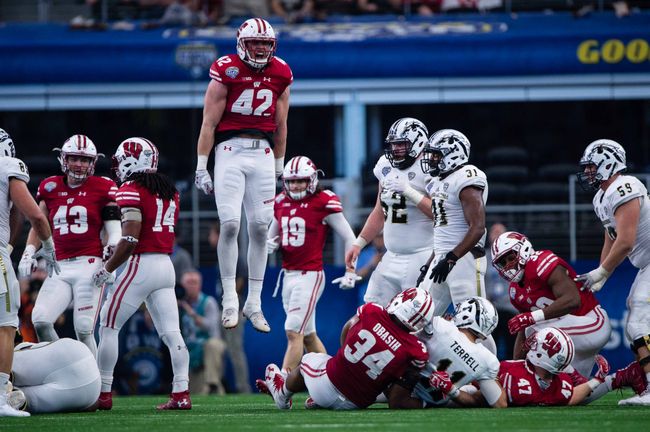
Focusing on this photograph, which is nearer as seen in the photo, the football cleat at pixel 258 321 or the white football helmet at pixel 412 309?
the white football helmet at pixel 412 309

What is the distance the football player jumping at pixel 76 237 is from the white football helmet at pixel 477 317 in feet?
10.8

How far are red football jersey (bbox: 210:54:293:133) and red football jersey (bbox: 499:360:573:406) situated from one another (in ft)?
10.1

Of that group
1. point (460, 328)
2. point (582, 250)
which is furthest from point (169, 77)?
point (460, 328)

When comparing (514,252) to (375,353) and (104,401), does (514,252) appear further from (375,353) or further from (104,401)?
(104,401)

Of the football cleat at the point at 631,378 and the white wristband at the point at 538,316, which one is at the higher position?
the white wristband at the point at 538,316

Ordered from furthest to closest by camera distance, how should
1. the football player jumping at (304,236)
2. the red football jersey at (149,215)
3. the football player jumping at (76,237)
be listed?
the football player jumping at (304,236)
the football player jumping at (76,237)
the red football jersey at (149,215)

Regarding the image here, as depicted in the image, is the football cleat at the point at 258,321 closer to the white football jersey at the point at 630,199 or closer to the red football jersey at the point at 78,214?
the red football jersey at the point at 78,214

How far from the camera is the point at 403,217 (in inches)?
493

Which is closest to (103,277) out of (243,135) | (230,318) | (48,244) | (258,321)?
(48,244)

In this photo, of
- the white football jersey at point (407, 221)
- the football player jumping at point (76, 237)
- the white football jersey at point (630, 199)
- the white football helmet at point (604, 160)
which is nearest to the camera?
the white football jersey at point (630, 199)

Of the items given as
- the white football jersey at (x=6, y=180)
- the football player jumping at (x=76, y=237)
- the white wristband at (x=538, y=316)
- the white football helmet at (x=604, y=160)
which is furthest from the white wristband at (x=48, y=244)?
the white football helmet at (x=604, y=160)

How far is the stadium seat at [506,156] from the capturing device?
64.2 feet

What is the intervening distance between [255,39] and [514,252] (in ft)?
9.76

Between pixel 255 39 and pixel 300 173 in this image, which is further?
pixel 300 173
